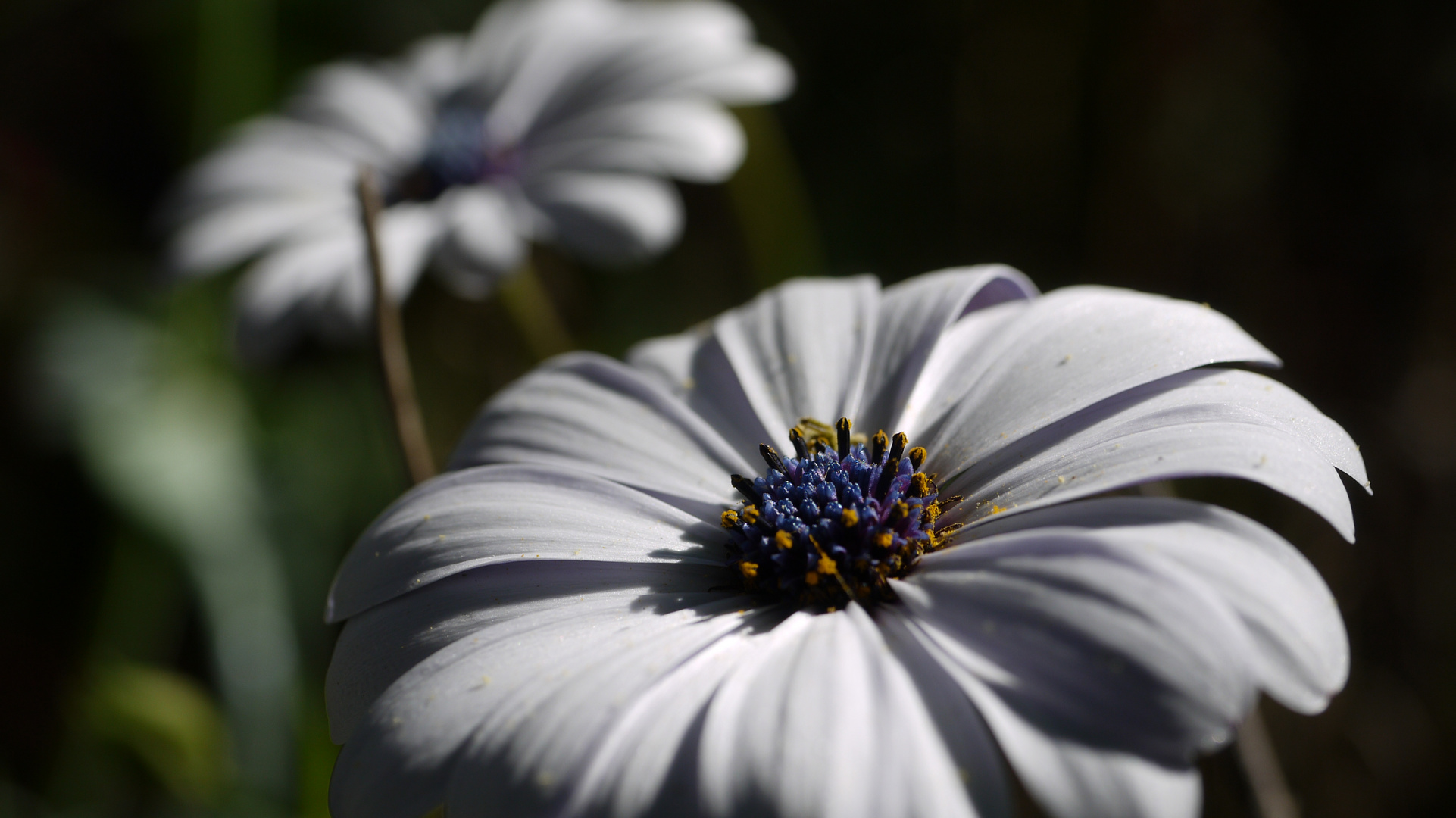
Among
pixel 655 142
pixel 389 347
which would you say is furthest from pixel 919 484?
pixel 655 142

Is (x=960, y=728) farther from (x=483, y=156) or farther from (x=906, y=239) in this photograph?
(x=906, y=239)

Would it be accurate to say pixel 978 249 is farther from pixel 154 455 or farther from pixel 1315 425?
pixel 154 455

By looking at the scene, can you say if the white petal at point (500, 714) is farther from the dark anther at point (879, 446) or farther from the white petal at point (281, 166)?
the white petal at point (281, 166)

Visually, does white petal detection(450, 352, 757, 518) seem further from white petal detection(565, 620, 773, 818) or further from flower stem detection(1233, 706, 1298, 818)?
flower stem detection(1233, 706, 1298, 818)

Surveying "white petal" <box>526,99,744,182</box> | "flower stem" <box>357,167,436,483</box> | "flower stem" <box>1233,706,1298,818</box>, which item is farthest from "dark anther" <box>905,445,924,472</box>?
"white petal" <box>526,99,744,182</box>

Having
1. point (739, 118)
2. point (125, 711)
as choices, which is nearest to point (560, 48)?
point (739, 118)
